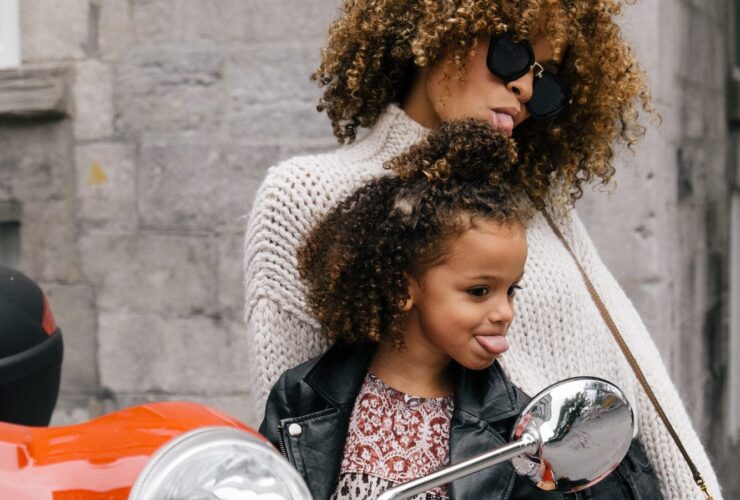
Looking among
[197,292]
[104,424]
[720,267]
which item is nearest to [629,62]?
[104,424]

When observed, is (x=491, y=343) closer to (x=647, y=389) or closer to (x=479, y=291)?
(x=479, y=291)

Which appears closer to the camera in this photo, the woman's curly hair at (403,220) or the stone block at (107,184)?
the woman's curly hair at (403,220)

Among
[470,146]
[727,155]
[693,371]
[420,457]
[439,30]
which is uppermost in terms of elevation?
[439,30]

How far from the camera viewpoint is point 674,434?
1927 mm

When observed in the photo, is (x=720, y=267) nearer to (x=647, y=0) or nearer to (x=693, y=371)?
(x=693, y=371)

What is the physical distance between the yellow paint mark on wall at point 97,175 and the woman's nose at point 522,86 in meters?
2.13

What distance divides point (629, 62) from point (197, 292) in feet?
6.33

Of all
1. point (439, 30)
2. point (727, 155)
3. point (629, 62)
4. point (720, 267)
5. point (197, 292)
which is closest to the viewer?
point (439, 30)

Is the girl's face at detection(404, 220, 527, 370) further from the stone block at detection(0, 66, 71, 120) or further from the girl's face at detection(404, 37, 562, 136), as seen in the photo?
the stone block at detection(0, 66, 71, 120)

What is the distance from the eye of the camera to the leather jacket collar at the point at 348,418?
4.96 ft

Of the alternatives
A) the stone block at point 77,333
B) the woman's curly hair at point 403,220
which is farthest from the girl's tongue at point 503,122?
the stone block at point 77,333

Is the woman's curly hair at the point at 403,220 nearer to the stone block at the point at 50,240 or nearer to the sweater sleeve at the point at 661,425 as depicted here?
the sweater sleeve at the point at 661,425

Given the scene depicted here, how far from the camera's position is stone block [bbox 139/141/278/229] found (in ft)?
11.6

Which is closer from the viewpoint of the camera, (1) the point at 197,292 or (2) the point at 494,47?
(2) the point at 494,47
